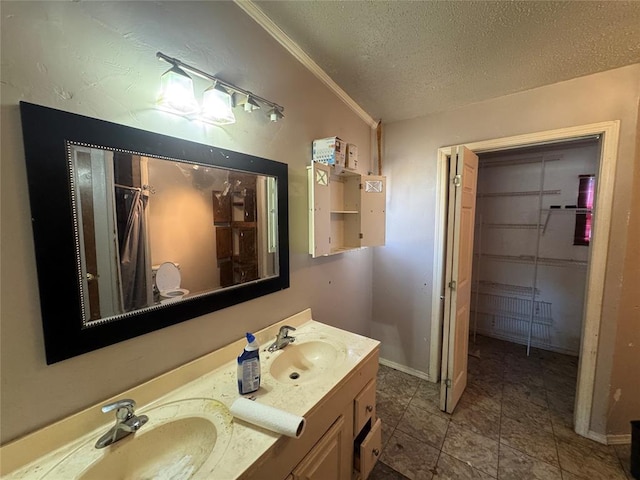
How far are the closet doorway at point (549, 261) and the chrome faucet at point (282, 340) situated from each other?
4.13 feet

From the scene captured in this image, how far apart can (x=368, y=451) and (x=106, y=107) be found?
1.82 meters

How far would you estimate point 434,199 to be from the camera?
2.11 meters

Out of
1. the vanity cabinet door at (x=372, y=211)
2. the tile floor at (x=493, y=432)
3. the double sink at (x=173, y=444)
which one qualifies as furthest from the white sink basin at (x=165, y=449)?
the vanity cabinet door at (x=372, y=211)

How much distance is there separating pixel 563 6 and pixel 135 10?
173cm

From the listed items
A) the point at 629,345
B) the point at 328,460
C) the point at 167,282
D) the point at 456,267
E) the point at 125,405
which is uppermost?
the point at 167,282

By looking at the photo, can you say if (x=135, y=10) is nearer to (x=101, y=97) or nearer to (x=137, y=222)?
(x=101, y=97)

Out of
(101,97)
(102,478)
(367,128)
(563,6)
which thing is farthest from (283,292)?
(563,6)

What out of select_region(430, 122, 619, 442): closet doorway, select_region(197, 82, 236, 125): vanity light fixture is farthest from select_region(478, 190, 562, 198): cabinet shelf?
select_region(197, 82, 236, 125): vanity light fixture

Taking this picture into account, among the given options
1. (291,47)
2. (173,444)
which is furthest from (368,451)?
(291,47)

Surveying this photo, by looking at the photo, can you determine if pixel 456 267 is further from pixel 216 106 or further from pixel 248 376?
pixel 216 106

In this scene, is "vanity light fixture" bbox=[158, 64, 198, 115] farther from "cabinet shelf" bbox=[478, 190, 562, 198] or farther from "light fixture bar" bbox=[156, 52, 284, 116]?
"cabinet shelf" bbox=[478, 190, 562, 198]

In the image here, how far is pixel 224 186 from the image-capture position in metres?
1.09

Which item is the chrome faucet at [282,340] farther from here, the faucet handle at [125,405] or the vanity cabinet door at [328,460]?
the faucet handle at [125,405]

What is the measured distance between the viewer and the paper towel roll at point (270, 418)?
0.73 meters
